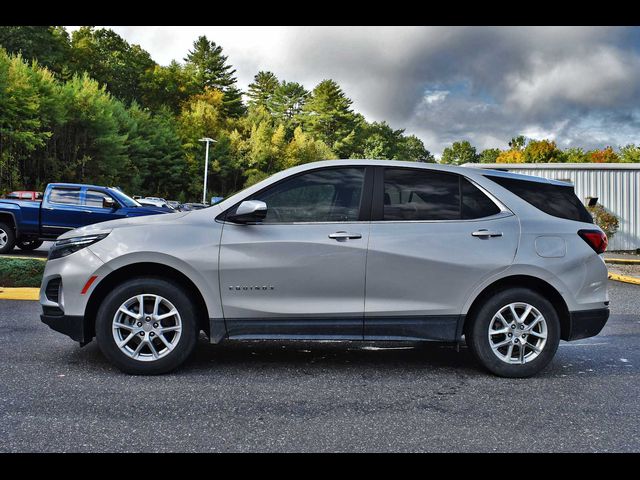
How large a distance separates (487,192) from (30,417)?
3.82 meters

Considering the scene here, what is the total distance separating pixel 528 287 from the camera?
16.8 feet

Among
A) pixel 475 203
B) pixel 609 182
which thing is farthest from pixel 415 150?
pixel 475 203

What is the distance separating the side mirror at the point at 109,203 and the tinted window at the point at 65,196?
0.61 m

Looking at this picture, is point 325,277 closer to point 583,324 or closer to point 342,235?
point 342,235

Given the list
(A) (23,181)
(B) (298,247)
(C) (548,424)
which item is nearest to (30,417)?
(B) (298,247)

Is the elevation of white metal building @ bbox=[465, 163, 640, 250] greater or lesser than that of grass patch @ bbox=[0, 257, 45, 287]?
greater

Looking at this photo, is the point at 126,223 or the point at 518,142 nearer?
the point at 126,223

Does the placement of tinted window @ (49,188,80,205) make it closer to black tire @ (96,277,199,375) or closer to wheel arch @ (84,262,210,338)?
wheel arch @ (84,262,210,338)

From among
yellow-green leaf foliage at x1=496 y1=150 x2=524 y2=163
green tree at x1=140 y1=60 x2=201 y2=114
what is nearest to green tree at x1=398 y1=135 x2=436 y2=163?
yellow-green leaf foliage at x1=496 y1=150 x2=524 y2=163

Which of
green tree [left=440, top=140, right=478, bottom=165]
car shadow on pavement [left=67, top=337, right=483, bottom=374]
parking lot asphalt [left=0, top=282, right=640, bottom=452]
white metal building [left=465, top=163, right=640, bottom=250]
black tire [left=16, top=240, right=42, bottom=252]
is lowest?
parking lot asphalt [left=0, top=282, right=640, bottom=452]

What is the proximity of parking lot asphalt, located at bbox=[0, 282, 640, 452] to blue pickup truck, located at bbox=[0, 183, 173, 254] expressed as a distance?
933cm

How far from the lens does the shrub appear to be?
20.8m

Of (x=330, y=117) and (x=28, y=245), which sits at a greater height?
(x=330, y=117)

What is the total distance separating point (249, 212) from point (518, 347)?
244 centimetres
